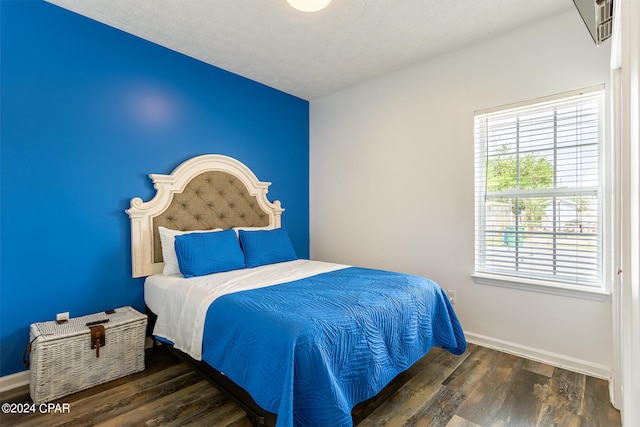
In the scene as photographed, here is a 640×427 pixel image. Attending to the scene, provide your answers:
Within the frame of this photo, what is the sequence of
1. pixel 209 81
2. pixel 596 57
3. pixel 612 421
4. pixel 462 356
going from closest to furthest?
pixel 612 421
pixel 596 57
pixel 462 356
pixel 209 81

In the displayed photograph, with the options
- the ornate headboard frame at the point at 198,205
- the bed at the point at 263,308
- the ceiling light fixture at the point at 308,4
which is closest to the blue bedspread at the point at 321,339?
the bed at the point at 263,308

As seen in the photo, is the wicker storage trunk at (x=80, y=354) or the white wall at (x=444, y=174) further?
the white wall at (x=444, y=174)

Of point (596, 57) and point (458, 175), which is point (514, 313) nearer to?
point (458, 175)

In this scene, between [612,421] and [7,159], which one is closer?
[612,421]

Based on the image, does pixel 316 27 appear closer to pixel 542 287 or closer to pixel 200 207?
pixel 200 207

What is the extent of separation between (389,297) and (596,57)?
212 centimetres

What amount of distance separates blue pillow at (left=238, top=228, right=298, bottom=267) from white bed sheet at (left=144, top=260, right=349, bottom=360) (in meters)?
0.13

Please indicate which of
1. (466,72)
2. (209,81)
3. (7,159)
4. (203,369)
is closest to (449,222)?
(466,72)

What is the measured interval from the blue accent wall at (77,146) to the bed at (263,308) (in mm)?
196

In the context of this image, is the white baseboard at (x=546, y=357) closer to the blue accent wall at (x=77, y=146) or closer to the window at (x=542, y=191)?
the window at (x=542, y=191)

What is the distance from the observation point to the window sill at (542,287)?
217 centimetres

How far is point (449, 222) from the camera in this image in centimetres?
282

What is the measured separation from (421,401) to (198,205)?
2.30m

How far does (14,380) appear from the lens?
2.03 metres
